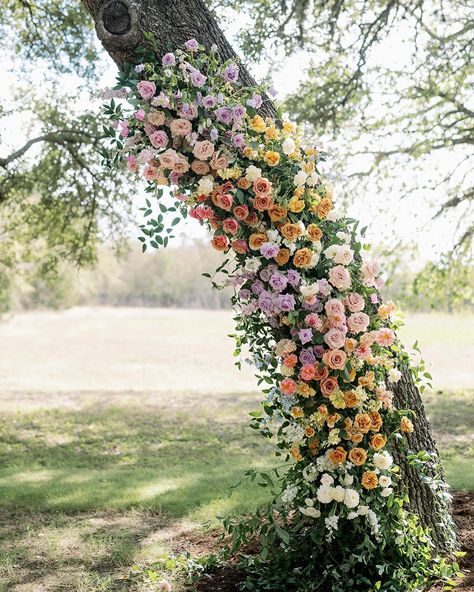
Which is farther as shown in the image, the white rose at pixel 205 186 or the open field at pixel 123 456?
the open field at pixel 123 456

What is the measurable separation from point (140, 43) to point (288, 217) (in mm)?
1165

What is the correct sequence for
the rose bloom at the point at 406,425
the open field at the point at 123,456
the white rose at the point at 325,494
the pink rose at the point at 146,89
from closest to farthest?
1. the pink rose at the point at 146,89
2. the white rose at the point at 325,494
3. the rose bloom at the point at 406,425
4. the open field at the point at 123,456

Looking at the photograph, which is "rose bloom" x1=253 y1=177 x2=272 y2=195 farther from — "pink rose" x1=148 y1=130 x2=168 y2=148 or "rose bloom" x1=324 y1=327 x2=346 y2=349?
"rose bloom" x1=324 y1=327 x2=346 y2=349

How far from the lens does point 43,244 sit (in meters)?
12.8

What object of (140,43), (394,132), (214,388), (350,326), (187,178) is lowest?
(214,388)

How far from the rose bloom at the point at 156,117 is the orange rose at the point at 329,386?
1.49 meters

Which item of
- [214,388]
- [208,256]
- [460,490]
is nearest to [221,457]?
[460,490]

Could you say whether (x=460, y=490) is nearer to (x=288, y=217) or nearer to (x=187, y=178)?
(x=288, y=217)

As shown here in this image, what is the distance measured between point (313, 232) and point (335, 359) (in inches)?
25.1

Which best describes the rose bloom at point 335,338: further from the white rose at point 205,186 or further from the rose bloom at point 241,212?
the white rose at point 205,186

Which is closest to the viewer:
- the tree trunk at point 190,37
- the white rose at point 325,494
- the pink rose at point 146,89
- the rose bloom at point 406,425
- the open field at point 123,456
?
the pink rose at point 146,89

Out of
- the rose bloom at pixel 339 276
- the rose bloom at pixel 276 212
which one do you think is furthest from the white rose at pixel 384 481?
the rose bloom at pixel 276 212

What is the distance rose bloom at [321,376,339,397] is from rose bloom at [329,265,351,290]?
46cm

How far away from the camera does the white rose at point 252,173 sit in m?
3.44
